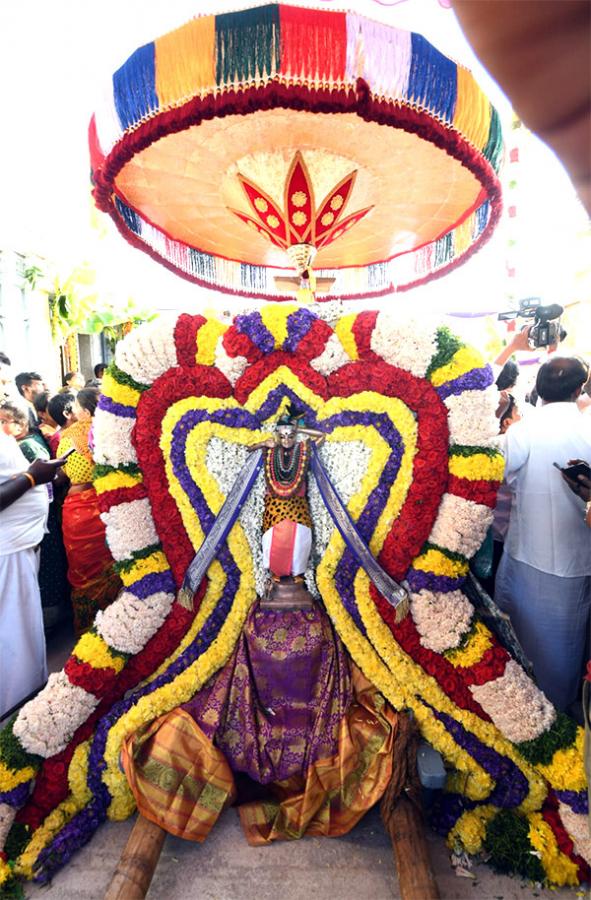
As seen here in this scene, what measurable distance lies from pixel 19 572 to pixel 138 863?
169 cm

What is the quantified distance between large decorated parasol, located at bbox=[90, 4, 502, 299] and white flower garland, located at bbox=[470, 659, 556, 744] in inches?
81.3

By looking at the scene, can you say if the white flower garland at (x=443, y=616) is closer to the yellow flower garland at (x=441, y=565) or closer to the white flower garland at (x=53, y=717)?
the yellow flower garland at (x=441, y=565)

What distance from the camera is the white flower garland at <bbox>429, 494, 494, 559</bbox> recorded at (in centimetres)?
194

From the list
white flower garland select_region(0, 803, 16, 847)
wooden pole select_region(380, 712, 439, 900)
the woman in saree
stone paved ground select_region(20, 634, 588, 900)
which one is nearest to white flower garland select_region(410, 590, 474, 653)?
wooden pole select_region(380, 712, 439, 900)

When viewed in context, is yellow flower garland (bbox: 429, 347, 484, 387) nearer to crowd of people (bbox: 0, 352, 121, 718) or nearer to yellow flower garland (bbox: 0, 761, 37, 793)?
crowd of people (bbox: 0, 352, 121, 718)

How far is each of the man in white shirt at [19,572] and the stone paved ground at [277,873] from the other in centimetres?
113

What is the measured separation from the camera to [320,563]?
2.25 meters

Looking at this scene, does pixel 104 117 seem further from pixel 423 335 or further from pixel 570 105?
pixel 570 105

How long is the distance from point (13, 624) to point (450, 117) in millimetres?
3193

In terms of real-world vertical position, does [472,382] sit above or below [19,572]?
above

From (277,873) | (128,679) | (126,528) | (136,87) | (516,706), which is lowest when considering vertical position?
(277,873)

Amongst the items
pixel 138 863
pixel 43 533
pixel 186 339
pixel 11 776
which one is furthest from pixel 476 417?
pixel 43 533

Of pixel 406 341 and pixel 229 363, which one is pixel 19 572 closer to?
pixel 229 363

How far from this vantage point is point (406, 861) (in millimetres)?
1755
